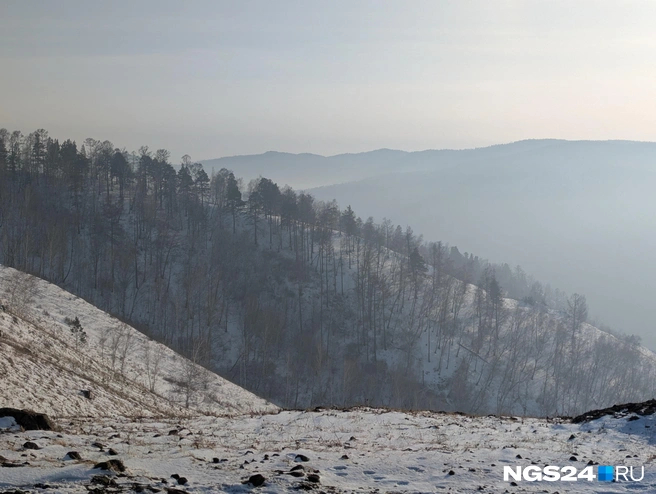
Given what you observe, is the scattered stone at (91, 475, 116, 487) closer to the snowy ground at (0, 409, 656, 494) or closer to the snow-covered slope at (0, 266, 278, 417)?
the snowy ground at (0, 409, 656, 494)

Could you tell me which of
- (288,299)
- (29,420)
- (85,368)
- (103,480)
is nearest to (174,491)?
(103,480)

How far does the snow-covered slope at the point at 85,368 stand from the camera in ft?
65.0

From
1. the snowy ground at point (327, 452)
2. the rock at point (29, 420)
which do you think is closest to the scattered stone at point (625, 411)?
the snowy ground at point (327, 452)

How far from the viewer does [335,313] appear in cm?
8062

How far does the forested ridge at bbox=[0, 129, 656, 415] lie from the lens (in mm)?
67938

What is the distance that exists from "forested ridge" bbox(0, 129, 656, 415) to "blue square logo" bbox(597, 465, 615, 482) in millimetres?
51148

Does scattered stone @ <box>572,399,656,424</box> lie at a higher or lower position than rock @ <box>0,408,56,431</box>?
lower

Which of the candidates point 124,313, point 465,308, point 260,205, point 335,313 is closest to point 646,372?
point 465,308

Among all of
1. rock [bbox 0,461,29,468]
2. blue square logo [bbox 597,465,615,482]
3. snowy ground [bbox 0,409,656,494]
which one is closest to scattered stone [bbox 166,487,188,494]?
snowy ground [bbox 0,409,656,494]

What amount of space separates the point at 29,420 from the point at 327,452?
6710 mm

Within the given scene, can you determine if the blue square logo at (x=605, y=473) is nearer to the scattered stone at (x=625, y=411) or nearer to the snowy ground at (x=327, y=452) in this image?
the snowy ground at (x=327, y=452)

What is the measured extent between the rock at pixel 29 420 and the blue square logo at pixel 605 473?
11769 millimetres

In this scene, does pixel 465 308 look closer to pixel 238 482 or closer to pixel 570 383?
→ pixel 570 383

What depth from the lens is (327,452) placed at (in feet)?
36.8
